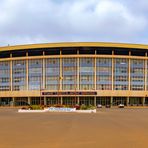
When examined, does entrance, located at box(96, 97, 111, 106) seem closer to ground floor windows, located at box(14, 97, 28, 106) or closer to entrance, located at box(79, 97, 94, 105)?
entrance, located at box(79, 97, 94, 105)

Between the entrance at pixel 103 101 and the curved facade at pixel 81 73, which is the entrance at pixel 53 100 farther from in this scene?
the entrance at pixel 103 101

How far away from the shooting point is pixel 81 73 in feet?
347

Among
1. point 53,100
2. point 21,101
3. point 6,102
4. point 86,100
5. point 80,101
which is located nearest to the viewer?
point 86,100

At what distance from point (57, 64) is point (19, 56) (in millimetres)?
12996

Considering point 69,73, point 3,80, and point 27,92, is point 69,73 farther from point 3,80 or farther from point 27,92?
point 3,80

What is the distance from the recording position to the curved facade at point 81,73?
10519 cm

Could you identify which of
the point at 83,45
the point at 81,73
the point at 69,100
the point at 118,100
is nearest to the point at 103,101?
the point at 118,100

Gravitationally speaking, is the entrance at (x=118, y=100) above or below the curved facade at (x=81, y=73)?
below

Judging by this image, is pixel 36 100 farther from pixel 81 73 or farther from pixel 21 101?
pixel 81 73

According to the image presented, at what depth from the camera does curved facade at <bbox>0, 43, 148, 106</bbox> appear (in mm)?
105188

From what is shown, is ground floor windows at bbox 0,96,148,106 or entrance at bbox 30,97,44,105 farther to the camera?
entrance at bbox 30,97,44,105

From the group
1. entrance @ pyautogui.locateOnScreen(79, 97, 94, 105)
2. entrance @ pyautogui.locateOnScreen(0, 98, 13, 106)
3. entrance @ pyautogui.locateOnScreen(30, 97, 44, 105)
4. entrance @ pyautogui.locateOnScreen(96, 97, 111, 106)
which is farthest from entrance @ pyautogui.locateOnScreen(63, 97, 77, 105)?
entrance @ pyautogui.locateOnScreen(0, 98, 13, 106)

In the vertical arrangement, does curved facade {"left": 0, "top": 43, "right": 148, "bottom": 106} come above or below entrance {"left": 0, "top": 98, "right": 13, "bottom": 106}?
above

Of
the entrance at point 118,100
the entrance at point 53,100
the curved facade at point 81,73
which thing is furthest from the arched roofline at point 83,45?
the entrance at point 53,100
